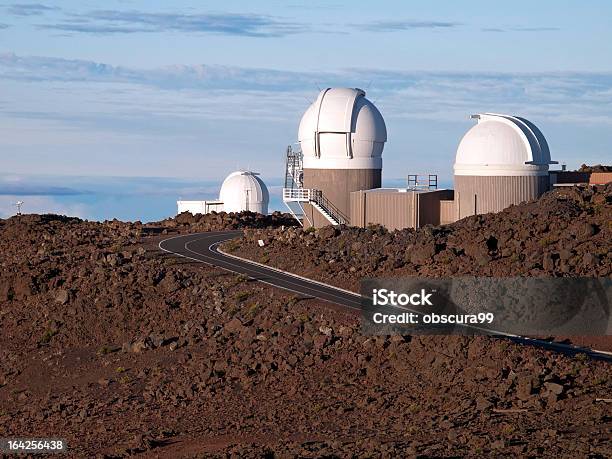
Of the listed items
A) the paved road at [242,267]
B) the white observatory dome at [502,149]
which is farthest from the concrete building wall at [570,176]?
the paved road at [242,267]

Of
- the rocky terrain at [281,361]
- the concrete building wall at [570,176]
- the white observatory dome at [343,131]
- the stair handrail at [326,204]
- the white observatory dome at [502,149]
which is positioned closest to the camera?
the rocky terrain at [281,361]

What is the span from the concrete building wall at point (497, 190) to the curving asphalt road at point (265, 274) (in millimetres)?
10738

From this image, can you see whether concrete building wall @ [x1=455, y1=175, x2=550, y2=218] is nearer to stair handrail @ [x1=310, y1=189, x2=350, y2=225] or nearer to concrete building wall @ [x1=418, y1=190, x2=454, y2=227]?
concrete building wall @ [x1=418, y1=190, x2=454, y2=227]

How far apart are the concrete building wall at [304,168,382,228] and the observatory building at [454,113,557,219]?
622 centimetres

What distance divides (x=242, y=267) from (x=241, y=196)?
1143 inches

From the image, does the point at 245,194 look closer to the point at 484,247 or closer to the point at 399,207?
the point at 399,207

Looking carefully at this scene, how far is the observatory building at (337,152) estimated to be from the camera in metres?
59.2

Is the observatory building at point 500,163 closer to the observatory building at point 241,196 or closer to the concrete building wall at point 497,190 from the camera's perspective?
the concrete building wall at point 497,190

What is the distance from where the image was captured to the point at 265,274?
A: 1879 inches

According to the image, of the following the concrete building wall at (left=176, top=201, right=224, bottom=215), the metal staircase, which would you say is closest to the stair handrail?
the metal staircase

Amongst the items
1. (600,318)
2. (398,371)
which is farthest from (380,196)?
(398,371)

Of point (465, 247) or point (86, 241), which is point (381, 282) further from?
point (86, 241)

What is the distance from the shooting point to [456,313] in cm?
4075

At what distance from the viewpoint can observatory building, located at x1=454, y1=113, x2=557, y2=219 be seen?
5344cm
